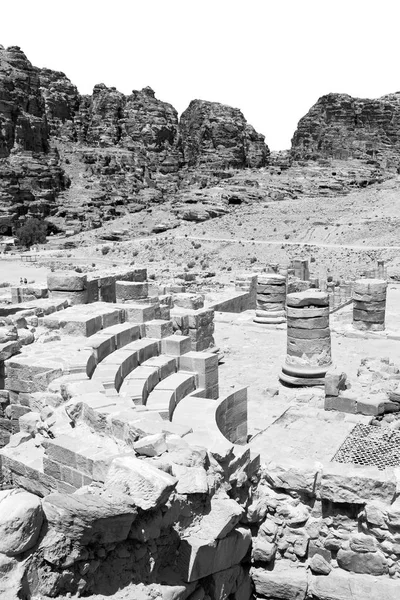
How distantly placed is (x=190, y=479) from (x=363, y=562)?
7.52 feet

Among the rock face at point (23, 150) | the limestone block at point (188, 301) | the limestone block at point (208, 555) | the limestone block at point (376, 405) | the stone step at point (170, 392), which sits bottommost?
the limestone block at point (376, 405)

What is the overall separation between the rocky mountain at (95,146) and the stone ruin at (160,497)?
66.0 meters

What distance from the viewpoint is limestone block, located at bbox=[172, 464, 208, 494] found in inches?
223

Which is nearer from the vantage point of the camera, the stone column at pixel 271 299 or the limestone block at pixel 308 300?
the limestone block at pixel 308 300

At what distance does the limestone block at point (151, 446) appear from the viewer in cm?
620

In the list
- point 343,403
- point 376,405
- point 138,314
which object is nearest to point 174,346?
point 138,314

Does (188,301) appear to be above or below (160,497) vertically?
below

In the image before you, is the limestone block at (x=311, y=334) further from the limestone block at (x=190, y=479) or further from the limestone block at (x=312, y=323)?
the limestone block at (x=190, y=479)

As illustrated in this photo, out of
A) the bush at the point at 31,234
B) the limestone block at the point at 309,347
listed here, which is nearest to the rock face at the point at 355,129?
the bush at the point at 31,234

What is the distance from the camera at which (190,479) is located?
579 centimetres

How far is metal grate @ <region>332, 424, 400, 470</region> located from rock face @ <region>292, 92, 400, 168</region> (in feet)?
349

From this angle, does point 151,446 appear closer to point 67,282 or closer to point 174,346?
point 174,346

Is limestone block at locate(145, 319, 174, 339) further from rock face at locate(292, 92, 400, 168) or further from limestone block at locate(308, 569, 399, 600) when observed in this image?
rock face at locate(292, 92, 400, 168)

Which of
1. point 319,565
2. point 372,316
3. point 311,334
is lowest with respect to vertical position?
point 319,565
